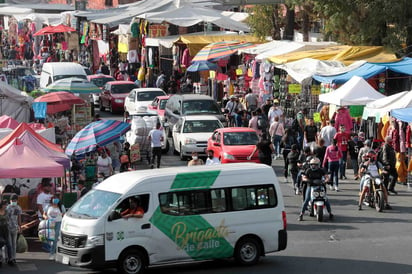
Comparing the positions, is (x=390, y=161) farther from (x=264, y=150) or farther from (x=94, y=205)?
(x=94, y=205)

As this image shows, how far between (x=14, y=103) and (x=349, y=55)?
12579 mm

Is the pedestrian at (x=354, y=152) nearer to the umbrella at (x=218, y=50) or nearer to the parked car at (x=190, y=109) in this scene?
the parked car at (x=190, y=109)

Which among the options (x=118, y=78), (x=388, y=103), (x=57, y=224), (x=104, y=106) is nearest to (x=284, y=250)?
(x=57, y=224)

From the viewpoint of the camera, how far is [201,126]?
1303 inches

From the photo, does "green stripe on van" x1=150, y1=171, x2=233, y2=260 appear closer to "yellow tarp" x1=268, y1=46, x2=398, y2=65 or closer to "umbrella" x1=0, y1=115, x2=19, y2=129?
Answer: "umbrella" x1=0, y1=115, x2=19, y2=129

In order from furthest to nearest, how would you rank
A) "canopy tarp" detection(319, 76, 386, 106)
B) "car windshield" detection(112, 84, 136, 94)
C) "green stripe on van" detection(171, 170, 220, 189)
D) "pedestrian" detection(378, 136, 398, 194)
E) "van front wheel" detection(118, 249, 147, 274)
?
"car windshield" detection(112, 84, 136, 94) < "canopy tarp" detection(319, 76, 386, 106) < "pedestrian" detection(378, 136, 398, 194) < "green stripe on van" detection(171, 170, 220, 189) < "van front wheel" detection(118, 249, 147, 274)

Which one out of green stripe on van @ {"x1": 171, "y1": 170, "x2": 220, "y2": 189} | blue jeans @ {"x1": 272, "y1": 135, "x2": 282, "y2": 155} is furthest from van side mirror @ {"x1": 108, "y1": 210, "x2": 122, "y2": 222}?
blue jeans @ {"x1": 272, "y1": 135, "x2": 282, "y2": 155}

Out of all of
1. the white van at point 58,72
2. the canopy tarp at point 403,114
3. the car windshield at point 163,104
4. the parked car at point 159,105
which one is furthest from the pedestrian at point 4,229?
the white van at point 58,72

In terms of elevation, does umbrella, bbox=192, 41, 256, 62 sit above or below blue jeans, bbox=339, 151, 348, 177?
above

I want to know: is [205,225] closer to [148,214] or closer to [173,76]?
[148,214]

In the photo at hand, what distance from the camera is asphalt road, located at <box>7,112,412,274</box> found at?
18.3m

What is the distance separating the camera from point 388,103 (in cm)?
2777

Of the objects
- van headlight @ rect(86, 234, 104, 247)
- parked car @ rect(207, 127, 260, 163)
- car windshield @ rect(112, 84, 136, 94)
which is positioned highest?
car windshield @ rect(112, 84, 136, 94)

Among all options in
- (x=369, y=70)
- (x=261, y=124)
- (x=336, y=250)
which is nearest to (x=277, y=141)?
(x=261, y=124)
